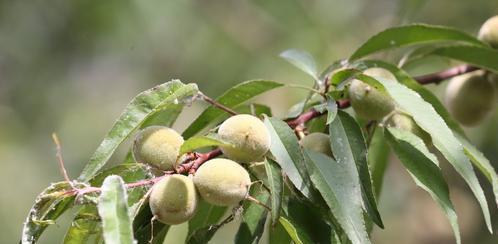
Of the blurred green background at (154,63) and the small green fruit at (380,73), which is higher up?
the blurred green background at (154,63)

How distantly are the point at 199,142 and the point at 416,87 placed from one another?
43cm

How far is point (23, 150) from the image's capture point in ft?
11.5

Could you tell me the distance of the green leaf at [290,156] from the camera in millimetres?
886

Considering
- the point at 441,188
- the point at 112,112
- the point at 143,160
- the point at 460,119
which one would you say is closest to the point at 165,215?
the point at 143,160

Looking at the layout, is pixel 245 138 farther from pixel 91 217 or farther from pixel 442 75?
pixel 442 75

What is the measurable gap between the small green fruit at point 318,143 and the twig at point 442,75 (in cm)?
34

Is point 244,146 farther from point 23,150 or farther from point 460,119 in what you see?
point 23,150

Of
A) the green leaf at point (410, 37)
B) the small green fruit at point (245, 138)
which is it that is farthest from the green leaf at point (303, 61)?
the small green fruit at point (245, 138)

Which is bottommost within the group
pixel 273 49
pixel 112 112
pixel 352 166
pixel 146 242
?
pixel 146 242

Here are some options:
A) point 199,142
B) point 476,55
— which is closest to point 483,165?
point 476,55

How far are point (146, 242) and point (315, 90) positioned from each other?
0.32 meters

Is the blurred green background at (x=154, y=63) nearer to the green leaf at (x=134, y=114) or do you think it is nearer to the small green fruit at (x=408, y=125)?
the small green fruit at (x=408, y=125)

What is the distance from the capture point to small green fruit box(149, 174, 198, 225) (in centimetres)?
82

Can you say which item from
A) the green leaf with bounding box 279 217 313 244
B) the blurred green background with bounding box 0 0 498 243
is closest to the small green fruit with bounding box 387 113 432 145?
the green leaf with bounding box 279 217 313 244
